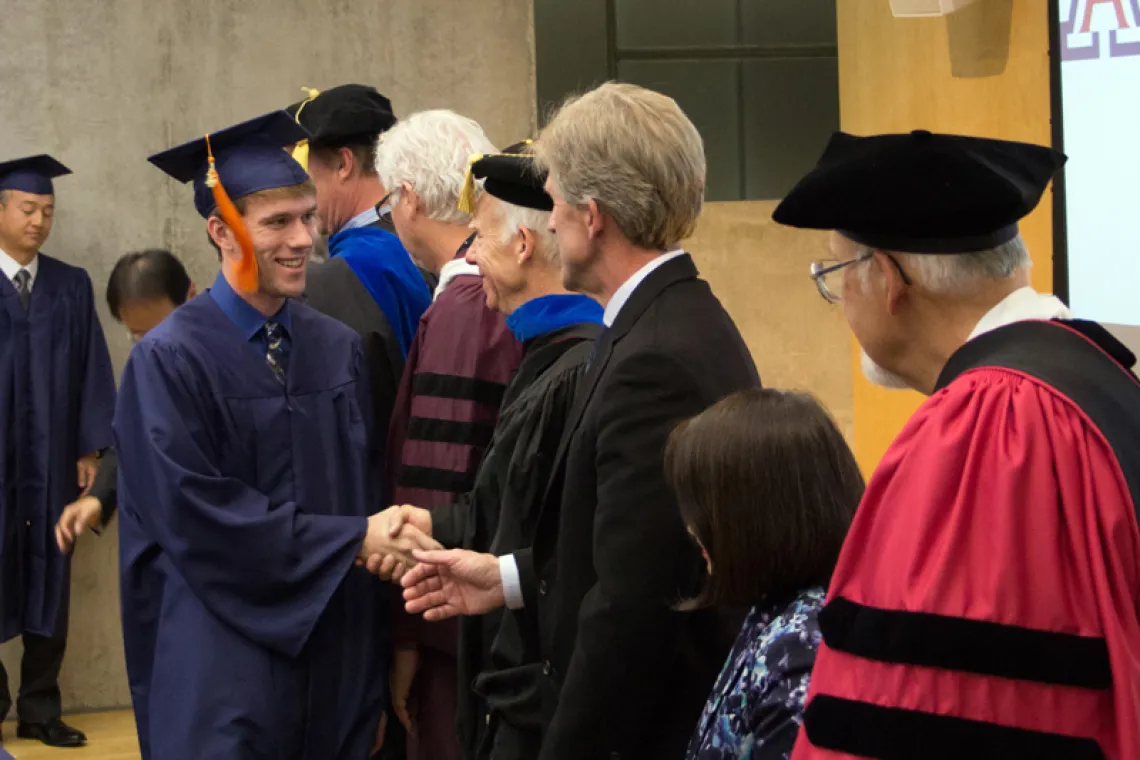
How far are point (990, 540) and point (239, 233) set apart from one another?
180cm

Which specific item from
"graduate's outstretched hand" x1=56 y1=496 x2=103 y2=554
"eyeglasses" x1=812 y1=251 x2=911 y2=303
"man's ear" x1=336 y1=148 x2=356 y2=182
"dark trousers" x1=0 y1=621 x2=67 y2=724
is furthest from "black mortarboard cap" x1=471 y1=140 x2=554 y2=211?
"dark trousers" x1=0 y1=621 x2=67 y2=724

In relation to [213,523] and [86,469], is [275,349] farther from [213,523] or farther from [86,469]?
[86,469]

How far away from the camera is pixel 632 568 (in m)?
1.77

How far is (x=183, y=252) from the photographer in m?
5.37

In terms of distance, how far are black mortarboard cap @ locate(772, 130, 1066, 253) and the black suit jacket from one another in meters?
0.40

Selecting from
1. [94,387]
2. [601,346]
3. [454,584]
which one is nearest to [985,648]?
[601,346]

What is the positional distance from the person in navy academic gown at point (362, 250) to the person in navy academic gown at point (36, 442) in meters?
1.73

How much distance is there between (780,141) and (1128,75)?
4.25 m

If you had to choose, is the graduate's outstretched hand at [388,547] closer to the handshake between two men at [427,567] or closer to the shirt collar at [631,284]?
the handshake between two men at [427,567]

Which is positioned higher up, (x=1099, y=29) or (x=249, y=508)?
(x=1099, y=29)

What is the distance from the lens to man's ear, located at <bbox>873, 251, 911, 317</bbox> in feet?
4.54

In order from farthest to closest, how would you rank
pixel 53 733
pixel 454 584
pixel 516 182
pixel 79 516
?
pixel 53 733, pixel 79 516, pixel 516 182, pixel 454 584

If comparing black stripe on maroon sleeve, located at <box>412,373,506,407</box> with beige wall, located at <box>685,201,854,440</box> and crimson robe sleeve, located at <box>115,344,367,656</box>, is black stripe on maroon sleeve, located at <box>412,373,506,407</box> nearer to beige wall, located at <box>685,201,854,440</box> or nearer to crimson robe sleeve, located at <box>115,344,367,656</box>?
crimson robe sleeve, located at <box>115,344,367,656</box>

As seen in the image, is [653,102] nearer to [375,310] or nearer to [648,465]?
[648,465]
